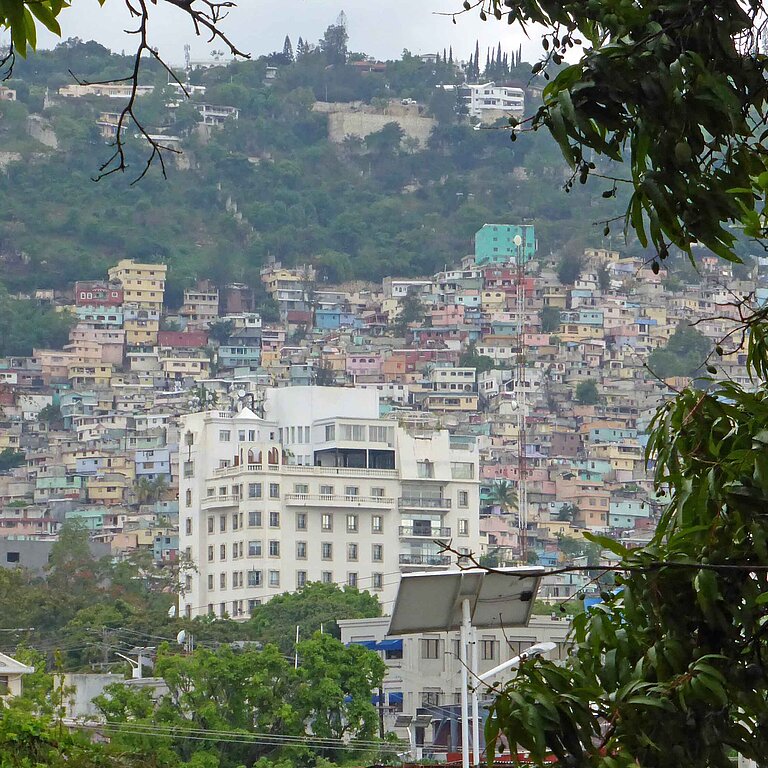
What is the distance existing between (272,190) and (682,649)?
143 meters

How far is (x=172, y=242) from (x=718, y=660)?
440 ft

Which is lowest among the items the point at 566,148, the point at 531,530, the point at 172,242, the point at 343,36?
the point at 531,530

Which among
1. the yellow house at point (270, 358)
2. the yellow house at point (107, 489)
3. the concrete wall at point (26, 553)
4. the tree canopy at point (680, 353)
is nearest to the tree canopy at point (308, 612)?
the concrete wall at point (26, 553)

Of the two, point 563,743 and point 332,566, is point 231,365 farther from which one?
point 563,743

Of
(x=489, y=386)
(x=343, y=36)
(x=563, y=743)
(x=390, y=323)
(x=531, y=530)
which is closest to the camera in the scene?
(x=563, y=743)

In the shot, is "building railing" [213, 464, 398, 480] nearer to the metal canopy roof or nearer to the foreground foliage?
the metal canopy roof

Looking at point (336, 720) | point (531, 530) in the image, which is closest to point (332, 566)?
point (531, 530)

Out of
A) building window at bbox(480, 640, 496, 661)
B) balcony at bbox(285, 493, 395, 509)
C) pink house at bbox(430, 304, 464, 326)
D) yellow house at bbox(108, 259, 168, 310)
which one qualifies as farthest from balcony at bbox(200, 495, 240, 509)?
pink house at bbox(430, 304, 464, 326)

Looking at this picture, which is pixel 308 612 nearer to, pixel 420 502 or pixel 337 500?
pixel 337 500

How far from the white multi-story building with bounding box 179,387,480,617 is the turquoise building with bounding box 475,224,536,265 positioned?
61.3m

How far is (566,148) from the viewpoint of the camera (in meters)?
3.70

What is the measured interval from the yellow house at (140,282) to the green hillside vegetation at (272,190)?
1.71 meters

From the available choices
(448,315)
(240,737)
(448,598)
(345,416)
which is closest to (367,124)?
(448,315)

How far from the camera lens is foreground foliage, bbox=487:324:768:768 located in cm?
362
